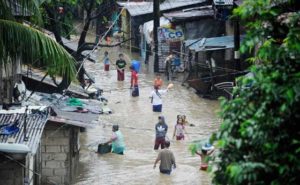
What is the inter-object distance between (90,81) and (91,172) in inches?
310

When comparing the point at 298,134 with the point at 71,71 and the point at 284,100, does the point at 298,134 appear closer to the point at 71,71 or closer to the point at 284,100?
the point at 284,100

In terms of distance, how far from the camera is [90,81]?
25188 mm

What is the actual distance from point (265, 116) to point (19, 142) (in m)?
6.75

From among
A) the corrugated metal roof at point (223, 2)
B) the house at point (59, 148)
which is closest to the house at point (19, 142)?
the house at point (59, 148)

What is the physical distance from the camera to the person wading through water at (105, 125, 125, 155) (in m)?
18.5

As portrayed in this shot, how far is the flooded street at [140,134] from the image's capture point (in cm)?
1711

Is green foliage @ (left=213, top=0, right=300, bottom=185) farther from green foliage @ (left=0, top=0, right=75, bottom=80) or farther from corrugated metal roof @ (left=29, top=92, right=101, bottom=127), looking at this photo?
corrugated metal roof @ (left=29, top=92, right=101, bottom=127)

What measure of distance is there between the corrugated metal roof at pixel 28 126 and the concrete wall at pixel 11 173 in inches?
21.0

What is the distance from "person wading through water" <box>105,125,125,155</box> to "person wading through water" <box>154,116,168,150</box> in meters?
0.89

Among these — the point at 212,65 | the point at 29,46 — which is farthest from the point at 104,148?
the point at 212,65

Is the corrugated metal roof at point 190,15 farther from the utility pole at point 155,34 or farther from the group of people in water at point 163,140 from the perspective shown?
the group of people in water at point 163,140

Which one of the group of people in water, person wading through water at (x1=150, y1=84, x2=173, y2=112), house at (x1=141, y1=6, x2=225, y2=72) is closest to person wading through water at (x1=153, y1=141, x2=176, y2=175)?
the group of people in water

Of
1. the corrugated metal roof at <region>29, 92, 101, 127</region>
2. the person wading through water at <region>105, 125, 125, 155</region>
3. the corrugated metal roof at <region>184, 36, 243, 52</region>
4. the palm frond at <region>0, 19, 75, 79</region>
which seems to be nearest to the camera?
the palm frond at <region>0, 19, 75, 79</region>

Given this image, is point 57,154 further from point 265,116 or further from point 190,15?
point 190,15
